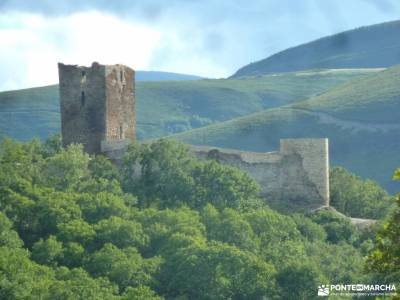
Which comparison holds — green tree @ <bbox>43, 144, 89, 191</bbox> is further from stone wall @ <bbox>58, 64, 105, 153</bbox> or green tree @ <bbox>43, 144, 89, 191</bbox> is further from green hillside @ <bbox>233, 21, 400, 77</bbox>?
green hillside @ <bbox>233, 21, 400, 77</bbox>

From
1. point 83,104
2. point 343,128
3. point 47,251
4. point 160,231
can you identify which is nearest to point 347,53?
point 343,128

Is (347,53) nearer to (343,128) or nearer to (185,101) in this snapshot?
(185,101)

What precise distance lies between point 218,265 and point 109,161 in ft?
24.6

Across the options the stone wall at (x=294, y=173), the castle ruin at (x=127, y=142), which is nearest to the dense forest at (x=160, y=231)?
the stone wall at (x=294, y=173)

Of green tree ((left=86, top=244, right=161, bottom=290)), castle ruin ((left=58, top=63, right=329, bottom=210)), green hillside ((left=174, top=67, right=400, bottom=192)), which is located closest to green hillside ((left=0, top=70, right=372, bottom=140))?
green hillside ((left=174, top=67, right=400, bottom=192))

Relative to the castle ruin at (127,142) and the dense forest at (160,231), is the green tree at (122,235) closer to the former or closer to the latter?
the dense forest at (160,231)

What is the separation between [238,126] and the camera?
103000 mm

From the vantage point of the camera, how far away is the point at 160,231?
Result: 3722 cm

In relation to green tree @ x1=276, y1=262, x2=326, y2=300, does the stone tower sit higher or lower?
higher

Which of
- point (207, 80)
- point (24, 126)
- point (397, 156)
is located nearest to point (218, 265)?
point (397, 156)

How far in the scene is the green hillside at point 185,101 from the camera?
111 m

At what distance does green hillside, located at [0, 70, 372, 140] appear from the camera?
365 ft

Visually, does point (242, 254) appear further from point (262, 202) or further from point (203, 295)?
point (262, 202)

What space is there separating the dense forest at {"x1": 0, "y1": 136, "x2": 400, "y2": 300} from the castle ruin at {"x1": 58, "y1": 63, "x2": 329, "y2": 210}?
0.74 meters
